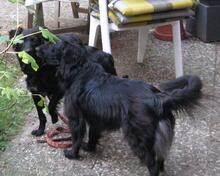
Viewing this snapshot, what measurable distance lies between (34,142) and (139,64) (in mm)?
1684

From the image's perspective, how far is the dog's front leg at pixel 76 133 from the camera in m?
3.16

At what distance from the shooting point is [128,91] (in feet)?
9.33

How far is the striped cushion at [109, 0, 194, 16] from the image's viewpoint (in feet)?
12.4

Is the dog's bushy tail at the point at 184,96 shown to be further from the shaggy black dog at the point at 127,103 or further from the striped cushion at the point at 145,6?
the striped cushion at the point at 145,6

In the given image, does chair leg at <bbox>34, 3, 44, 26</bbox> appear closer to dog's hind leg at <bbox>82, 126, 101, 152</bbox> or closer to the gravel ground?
the gravel ground

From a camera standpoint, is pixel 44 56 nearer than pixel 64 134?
Yes

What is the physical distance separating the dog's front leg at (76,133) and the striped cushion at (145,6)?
1095mm

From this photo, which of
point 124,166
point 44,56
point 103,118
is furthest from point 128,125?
point 44,56

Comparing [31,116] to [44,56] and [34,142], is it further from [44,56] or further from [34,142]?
[44,56]

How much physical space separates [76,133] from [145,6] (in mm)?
1297

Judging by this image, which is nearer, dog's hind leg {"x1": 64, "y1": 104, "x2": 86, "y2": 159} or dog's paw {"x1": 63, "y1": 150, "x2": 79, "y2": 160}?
dog's hind leg {"x1": 64, "y1": 104, "x2": 86, "y2": 159}

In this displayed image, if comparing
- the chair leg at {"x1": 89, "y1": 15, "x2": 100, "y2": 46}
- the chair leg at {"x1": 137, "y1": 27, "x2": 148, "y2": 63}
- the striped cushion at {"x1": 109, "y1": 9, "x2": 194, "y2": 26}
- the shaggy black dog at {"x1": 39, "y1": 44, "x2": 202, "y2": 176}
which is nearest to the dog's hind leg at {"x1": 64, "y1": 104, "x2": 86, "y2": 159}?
the shaggy black dog at {"x1": 39, "y1": 44, "x2": 202, "y2": 176}

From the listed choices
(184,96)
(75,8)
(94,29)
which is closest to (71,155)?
(184,96)

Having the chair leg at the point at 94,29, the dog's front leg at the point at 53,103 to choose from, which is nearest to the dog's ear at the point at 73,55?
the dog's front leg at the point at 53,103
